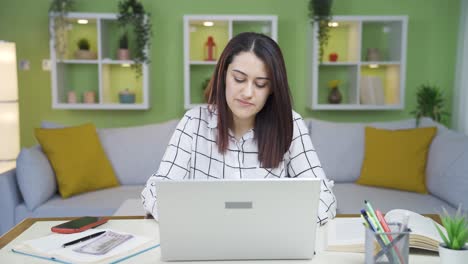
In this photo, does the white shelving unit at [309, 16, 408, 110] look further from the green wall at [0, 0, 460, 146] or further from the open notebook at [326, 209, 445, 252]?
the open notebook at [326, 209, 445, 252]

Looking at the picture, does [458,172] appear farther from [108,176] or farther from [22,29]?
[22,29]

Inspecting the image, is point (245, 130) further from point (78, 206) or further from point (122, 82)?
point (122, 82)

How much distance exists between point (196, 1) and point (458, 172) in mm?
2512

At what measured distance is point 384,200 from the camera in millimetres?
2803

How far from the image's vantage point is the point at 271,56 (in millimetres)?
1483

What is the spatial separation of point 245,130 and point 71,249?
2.44ft

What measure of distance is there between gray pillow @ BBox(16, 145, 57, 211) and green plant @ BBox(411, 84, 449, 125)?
2.92m

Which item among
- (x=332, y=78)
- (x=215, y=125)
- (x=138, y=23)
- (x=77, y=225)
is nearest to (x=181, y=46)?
(x=138, y=23)

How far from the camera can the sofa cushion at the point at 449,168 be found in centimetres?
267

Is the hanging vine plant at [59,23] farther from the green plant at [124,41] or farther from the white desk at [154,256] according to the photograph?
the white desk at [154,256]

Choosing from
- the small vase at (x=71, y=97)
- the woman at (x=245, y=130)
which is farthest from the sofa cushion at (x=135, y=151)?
the woman at (x=245, y=130)

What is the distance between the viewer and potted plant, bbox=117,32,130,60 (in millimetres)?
3930

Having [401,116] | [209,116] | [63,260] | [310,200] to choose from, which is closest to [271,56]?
[209,116]

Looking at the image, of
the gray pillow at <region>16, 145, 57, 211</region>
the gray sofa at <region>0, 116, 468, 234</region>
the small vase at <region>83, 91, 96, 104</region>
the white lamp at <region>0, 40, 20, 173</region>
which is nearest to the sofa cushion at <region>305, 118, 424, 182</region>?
the gray sofa at <region>0, 116, 468, 234</region>
